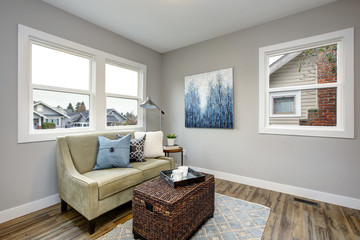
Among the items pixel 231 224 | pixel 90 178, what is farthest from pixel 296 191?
pixel 90 178

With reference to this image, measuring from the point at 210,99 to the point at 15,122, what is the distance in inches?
111

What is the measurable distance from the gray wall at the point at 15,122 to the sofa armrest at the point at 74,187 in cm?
28

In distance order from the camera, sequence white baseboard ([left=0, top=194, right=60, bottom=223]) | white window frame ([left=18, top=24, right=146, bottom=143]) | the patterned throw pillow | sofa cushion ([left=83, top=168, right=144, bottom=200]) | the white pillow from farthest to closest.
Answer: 1. the white pillow
2. the patterned throw pillow
3. white window frame ([left=18, top=24, right=146, bottom=143])
4. white baseboard ([left=0, top=194, right=60, bottom=223])
5. sofa cushion ([left=83, top=168, right=144, bottom=200])

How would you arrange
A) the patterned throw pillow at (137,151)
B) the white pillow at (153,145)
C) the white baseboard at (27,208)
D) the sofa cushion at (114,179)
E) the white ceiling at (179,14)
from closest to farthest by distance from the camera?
1. the sofa cushion at (114,179)
2. the white baseboard at (27,208)
3. the white ceiling at (179,14)
4. the patterned throw pillow at (137,151)
5. the white pillow at (153,145)

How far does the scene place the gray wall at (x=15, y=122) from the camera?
1860mm

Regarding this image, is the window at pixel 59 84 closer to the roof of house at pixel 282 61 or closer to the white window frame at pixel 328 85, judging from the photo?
the white window frame at pixel 328 85

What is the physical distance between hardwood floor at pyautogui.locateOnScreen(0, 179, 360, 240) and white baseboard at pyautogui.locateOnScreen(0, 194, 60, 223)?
6 centimetres

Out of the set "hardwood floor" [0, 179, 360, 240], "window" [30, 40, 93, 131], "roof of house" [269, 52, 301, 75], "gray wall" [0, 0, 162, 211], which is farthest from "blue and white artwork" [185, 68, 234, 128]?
"gray wall" [0, 0, 162, 211]

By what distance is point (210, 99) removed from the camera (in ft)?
10.5

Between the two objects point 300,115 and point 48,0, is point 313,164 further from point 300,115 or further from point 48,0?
point 48,0

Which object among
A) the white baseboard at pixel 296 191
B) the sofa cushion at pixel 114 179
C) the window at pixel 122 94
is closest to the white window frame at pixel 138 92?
the window at pixel 122 94

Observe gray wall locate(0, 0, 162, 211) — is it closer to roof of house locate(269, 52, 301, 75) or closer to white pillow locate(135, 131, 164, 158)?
white pillow locate(135, 131, 164, 158)

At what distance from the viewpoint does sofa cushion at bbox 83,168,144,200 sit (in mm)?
1749

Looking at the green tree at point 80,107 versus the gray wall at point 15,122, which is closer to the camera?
the gray wall at point 15,122
